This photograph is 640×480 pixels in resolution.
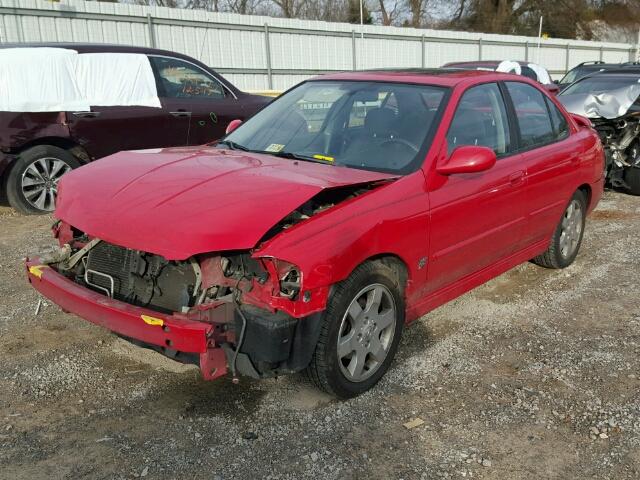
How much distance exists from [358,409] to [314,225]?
3.39 feet

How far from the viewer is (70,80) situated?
714cm

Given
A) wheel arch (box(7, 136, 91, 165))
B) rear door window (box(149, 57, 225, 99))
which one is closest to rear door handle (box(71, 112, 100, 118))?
wheel arch (box(7, 136, 91, 165))

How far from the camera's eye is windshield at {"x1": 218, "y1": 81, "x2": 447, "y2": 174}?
3.70 m

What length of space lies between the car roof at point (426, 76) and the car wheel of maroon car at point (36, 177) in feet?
12.5

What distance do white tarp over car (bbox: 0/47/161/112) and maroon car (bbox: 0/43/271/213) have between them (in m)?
0.08

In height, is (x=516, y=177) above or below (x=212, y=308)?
above

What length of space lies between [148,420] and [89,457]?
0.36 metres

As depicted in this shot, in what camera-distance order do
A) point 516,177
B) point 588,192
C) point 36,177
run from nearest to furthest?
point 516,177 → point 588,192 → point 36,177

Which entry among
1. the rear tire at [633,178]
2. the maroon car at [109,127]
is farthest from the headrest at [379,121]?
the rear tire at [633,178]

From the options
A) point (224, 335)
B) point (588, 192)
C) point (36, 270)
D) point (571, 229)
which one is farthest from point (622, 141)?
point (36, 270)

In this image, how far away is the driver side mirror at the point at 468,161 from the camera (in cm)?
351

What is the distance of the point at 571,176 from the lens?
198 inches

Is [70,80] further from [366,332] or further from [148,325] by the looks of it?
[366,332]

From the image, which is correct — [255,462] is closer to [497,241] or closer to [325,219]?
[325,219]
